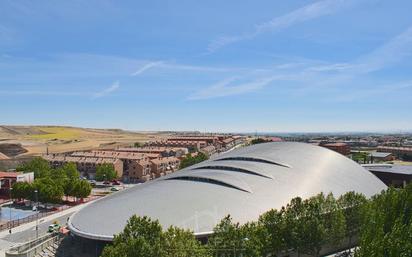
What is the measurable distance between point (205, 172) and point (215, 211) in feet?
41.1

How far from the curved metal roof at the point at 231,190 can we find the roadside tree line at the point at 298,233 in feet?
14.4

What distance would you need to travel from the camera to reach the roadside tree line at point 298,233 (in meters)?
27.5

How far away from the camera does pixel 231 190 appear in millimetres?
46719

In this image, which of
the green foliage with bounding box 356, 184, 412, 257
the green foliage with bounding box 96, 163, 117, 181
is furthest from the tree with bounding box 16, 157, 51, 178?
the green foliage with bounding box 356, 184, 412, 257

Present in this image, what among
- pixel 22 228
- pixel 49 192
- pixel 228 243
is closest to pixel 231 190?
pixel 228 243

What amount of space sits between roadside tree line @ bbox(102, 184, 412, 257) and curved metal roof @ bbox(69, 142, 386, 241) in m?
Result: 4.38

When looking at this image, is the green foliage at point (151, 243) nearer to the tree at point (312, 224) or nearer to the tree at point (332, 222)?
the tree at point (312, 224)

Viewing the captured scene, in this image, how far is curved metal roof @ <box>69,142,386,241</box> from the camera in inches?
1597

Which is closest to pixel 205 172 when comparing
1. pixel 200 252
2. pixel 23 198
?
pixel 200 252

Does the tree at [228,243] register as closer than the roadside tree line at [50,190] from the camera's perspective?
Yes

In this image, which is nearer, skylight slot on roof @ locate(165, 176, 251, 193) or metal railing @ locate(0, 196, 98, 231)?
skylight slot on roof @ locate(165, 176, 251, 193)

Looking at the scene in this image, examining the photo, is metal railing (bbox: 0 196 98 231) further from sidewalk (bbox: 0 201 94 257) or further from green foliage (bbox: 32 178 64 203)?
green foliage (bbox: 32 178 64 203)

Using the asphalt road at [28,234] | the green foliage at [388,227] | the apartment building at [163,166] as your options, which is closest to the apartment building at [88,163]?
the apartment building at [163,166]

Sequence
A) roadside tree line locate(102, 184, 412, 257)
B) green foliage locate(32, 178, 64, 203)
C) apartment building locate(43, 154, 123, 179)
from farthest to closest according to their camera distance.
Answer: apartment building locate(43, 154, 123, 179), green foliage locate(32, 178, 64, 203), roadside tree line locate(102, 184, 412, 257)
